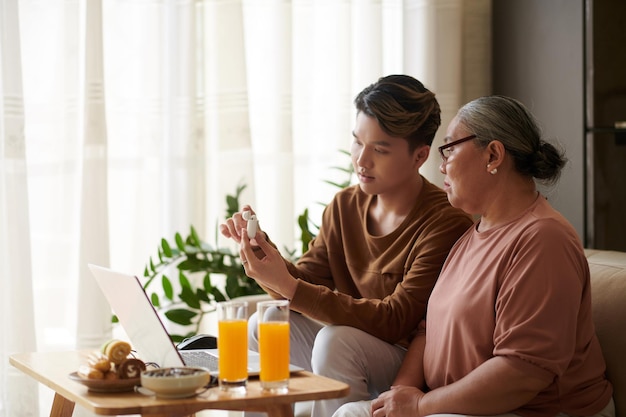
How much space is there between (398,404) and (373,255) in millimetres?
500

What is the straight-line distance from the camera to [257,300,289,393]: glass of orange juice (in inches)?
58.8

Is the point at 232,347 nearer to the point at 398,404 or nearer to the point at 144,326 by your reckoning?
the point at 144,326

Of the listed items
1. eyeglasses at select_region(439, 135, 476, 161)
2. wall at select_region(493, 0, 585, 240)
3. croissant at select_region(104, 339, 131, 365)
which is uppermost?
wall at select_region(493, 0, 585, 240)

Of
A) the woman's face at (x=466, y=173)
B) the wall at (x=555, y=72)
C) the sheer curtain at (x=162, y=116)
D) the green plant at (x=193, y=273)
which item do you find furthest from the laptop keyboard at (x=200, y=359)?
the wall at (x=555, y=72)

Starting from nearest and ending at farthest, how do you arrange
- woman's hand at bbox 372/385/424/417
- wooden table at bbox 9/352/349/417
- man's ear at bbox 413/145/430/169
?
1. wooden table at bbox 9/352/349/417
2. woman's hand at bbox 372/385/424/417
3. man's ear at bbox 413/145/430/169

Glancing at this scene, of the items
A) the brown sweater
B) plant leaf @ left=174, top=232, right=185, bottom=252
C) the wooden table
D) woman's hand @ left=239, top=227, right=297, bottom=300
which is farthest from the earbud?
plant leaf @ left=174, top=232, right=185, bottom=252

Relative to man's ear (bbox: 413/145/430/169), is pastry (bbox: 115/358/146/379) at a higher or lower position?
lower

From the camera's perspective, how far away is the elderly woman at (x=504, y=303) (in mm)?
1643

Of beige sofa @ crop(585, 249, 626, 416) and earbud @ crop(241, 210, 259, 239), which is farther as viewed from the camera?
earbud @ crop(241, 210, 259, 239)

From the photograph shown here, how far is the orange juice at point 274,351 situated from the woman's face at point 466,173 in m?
0.55

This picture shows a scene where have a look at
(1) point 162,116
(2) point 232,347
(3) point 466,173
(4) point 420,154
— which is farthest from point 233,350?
(1) point 162,116

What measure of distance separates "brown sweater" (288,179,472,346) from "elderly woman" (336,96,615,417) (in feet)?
0.26

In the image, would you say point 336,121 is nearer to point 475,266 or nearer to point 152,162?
point 152,162

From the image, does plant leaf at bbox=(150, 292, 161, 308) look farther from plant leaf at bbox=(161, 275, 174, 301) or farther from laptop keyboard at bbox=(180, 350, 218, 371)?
laptop keyboard at bbox=(180, 350, 218, 371)
